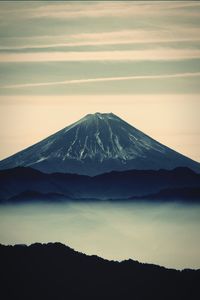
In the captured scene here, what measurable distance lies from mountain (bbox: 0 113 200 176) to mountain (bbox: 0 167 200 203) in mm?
946

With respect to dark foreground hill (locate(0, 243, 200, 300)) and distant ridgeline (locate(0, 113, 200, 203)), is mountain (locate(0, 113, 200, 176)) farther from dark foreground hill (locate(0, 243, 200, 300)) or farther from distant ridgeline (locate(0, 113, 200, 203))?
dark foreground hill (locate(0, 243, 200, 300))

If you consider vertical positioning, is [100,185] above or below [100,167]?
below

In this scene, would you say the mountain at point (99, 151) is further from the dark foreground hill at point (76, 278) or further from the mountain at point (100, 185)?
the dark foreground hill at point (76, 278)

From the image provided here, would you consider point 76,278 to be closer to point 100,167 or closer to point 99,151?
point 100,167

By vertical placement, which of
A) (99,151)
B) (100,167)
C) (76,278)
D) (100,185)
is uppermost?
(99,151)

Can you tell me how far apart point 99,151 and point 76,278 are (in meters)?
46.7

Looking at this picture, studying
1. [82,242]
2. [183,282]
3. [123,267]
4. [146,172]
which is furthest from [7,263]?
[146,172]

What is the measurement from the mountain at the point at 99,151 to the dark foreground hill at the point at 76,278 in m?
38.1

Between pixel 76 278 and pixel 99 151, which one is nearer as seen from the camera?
pixel 76 278

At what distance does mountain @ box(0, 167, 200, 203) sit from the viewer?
70.6m

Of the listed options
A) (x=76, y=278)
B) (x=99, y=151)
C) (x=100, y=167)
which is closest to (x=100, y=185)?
(x=100, y=167)

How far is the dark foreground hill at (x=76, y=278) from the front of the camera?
120ft

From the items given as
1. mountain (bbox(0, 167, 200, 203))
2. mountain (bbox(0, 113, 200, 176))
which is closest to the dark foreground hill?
mountain (bbox(0, 167, 200, 203))

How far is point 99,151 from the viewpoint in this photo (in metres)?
83.8
